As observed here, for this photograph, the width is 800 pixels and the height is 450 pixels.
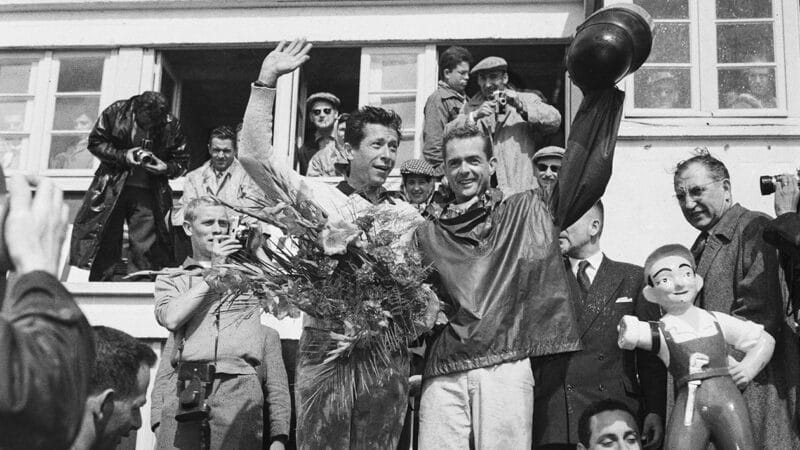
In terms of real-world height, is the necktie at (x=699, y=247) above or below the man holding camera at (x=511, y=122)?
below

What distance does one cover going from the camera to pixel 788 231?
578 cm

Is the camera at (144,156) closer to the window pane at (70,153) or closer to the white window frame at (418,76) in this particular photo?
the window pane at (70,153)

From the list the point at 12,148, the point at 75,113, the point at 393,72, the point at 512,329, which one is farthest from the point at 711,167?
the point at 12,148

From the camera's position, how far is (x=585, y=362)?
5.77m

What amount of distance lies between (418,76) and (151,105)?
9.01 ft

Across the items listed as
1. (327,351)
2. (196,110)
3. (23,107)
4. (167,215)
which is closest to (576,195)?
(327,351)

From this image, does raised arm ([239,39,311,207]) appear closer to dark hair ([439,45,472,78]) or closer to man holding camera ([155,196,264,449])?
man holding camera ([155,196,264,449])

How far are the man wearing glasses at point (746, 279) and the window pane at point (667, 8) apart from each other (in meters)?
3.95

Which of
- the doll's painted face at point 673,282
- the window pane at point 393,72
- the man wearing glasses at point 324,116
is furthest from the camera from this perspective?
the window pane at point 393,72

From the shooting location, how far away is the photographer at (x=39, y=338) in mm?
2447

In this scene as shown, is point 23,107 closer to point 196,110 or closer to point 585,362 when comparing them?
point 196,110

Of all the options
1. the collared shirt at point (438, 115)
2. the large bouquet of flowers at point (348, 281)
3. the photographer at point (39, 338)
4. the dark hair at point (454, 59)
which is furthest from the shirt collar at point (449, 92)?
the photographer at point (39, 338)

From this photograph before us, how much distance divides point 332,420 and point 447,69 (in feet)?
16.2

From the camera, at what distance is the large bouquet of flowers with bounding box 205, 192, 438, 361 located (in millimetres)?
4941
